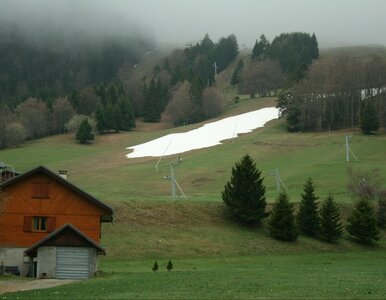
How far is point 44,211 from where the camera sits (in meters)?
38.0

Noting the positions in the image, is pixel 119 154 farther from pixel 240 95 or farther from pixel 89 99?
pixel 240 95

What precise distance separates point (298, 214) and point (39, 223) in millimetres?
22613

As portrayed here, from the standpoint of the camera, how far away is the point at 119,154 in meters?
98.2

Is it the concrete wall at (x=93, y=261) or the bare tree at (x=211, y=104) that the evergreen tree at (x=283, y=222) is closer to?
the concrete wall at (x=93, y=261)

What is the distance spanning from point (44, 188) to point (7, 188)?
227 cm

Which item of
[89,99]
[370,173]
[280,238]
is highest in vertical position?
[89,99]

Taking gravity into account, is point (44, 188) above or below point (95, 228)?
above

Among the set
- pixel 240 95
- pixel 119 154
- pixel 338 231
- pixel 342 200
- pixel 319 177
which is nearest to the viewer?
pixel 338 231

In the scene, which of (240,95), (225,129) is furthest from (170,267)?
(240,95)

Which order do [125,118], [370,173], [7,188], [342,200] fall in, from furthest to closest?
1. [125,118]
2. [370,173]
3. [342,200]
4. [7,188]

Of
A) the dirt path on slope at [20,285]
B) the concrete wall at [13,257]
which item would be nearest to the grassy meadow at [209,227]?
the dirt path on slope at [20,285]

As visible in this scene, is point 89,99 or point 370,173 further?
point 89,99

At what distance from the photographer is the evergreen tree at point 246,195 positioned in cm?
5066

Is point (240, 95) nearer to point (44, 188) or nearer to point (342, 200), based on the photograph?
point (342, 200)
